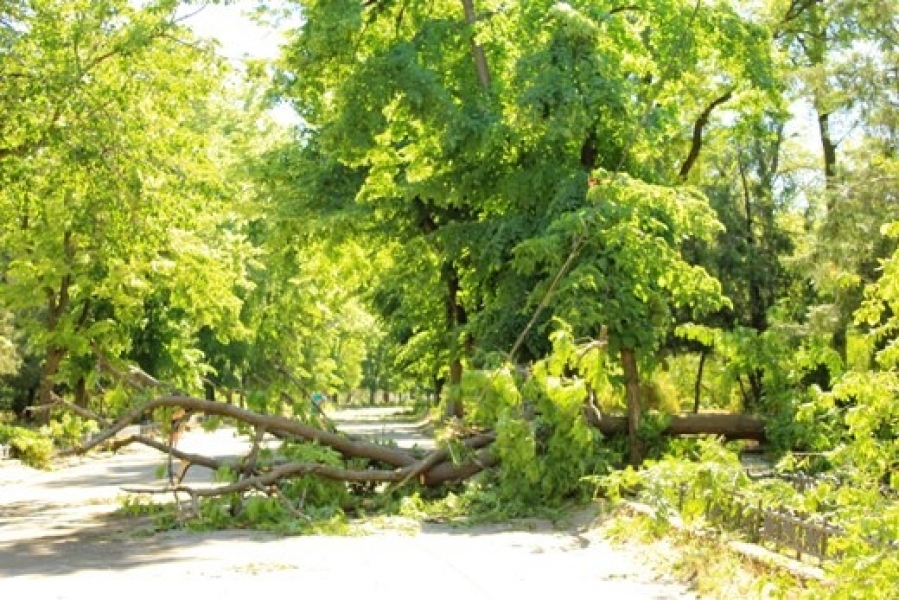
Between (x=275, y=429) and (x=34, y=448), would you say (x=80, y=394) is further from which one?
(x=275, y=429)

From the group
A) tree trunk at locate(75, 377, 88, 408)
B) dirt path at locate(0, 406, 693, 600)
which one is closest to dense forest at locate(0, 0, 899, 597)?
dirt path at locate(0, 406, 693, 600)

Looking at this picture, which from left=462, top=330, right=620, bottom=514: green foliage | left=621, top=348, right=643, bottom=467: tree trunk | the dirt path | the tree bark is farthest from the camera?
the tree bark

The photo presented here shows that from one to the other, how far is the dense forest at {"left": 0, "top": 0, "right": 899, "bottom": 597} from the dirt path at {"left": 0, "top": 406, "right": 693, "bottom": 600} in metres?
1.46

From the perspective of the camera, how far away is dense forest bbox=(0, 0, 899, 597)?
1822cm

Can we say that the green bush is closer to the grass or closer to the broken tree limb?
the broken tree limb

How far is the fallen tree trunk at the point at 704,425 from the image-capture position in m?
19.4

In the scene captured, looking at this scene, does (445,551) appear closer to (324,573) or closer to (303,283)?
(324,573)

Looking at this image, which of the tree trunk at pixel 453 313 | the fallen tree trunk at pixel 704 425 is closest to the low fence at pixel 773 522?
the fallen tree trunk at pixel 704 425

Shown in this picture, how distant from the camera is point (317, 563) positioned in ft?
42.5

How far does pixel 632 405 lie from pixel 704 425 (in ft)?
5.27

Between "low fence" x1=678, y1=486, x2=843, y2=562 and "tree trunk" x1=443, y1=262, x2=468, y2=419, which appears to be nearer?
"low fence" x1=678, y1=486, x2=843, y2=562

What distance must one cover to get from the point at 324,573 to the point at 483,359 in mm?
7739

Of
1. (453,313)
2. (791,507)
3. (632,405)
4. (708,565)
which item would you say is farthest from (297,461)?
(453,313)

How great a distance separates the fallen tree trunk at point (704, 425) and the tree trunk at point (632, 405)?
1.01 ft
